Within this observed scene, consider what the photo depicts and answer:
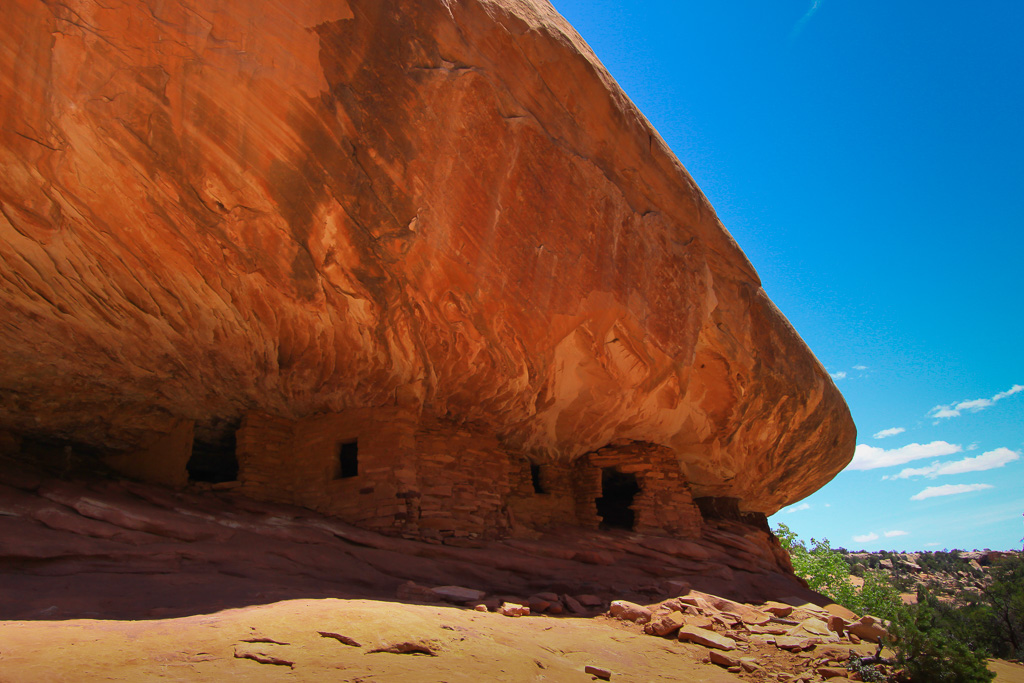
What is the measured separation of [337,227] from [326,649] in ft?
9.83

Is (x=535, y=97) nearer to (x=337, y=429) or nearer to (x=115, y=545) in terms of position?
(x=337, y=429)

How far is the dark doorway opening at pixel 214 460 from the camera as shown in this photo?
293 inches

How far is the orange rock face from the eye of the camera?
13.4 ft

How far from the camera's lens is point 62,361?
5.66 m

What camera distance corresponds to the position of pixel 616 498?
1023 cm

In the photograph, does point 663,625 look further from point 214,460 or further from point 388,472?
point 214,460

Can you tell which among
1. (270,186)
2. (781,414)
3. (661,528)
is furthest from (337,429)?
(781,414)

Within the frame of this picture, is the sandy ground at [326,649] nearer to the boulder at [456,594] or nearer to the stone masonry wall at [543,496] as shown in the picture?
the boulder at [456,594]

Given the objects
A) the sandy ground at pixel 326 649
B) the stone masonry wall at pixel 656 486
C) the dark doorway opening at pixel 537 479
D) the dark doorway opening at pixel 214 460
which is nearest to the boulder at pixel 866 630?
the sandy ground at pixel 326 649

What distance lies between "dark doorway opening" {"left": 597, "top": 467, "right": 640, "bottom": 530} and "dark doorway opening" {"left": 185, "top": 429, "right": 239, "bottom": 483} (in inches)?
202

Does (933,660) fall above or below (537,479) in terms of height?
below

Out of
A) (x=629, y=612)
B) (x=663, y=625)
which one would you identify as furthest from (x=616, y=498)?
(x=663, y=625)

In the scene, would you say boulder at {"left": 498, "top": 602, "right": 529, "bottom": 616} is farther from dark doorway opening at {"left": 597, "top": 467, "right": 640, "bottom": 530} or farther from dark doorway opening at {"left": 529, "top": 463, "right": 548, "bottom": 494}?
dark doorway opening at {"left": 597, "top": 467, "right": 640, "bottom": 530}

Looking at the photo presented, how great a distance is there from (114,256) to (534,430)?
484cm
